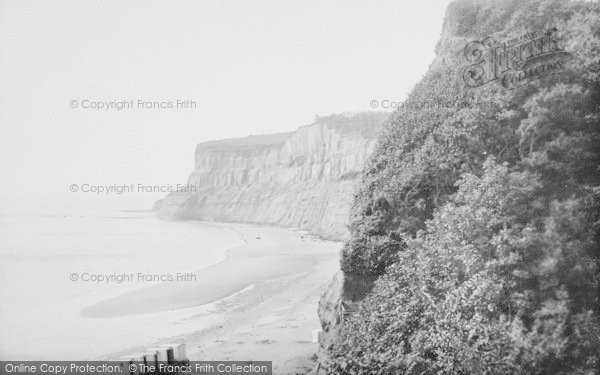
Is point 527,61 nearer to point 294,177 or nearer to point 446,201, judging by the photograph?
point 446,201

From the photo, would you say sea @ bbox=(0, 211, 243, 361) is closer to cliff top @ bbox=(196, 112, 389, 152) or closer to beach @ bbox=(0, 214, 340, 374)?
beach @ bbox=(0, 214, 340, 374)

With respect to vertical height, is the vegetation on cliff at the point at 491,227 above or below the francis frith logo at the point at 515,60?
below

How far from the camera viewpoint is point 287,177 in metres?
A: 95.1

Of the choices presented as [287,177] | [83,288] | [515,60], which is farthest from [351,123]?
[515,60]

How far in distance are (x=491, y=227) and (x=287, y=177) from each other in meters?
85.5

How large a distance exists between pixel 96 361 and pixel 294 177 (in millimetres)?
74731

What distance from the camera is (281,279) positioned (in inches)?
1326

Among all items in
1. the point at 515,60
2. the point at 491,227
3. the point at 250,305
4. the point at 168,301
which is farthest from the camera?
the point at 168,301

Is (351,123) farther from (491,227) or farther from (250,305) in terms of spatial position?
(491,227)

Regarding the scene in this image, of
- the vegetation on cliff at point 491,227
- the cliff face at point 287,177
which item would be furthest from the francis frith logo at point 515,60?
the cliff face at point 287,177

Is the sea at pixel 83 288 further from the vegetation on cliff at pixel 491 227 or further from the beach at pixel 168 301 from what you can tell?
the vegetation on cliff at pixel 491 227

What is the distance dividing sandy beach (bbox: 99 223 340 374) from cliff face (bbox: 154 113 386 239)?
19156 mm

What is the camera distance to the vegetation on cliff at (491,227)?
29.1ft

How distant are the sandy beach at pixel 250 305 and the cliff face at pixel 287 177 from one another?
19156 millimetres
